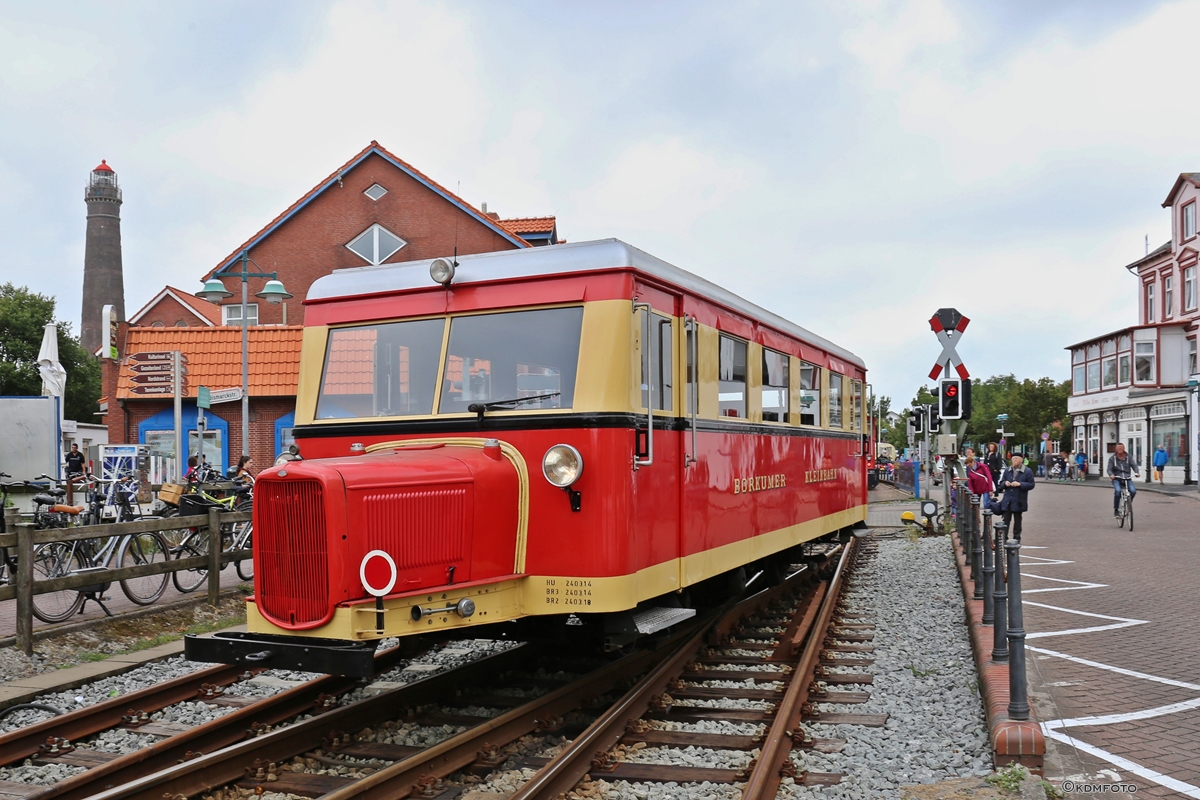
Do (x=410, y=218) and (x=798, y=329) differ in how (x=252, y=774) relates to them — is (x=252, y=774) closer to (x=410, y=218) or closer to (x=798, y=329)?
(x=798, y=329)

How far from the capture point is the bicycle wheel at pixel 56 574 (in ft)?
31.3

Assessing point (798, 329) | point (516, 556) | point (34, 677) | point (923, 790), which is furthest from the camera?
point (798, 329)

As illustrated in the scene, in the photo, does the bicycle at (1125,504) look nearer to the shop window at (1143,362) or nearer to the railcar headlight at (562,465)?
the railcar headlight at (562,465)

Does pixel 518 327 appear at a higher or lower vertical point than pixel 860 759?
higher

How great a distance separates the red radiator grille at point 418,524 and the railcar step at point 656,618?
4.24 feet

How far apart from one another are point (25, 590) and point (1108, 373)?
56.1 metres

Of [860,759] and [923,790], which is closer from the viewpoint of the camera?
[923,790]

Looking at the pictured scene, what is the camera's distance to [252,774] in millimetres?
5371

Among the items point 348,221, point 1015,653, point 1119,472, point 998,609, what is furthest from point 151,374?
point 1015,653

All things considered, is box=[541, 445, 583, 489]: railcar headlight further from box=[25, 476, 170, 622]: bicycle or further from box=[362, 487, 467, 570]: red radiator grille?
box=[25, 476, 170, 622]: bicycle

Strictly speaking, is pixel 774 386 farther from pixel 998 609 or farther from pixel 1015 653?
pixel 1015 653

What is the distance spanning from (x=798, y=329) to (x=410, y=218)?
25928 millimetres

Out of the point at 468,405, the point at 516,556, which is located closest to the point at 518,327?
the point at 468,405

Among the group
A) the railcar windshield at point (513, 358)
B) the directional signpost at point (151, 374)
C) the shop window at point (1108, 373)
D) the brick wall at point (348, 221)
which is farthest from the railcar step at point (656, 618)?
the shop window at point (1108, 373)
